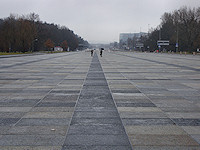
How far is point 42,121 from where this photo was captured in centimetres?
670

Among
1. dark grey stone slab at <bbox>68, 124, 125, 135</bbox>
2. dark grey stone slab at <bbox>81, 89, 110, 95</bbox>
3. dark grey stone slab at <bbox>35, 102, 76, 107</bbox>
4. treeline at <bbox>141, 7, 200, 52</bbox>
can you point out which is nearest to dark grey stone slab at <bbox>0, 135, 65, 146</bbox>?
dark grey stone slab at <bbox>68, 124, 125, 135</bbox>

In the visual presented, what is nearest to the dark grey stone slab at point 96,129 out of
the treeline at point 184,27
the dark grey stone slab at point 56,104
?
the dark grey stone slab at point 56,104

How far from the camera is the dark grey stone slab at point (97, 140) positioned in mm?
5160

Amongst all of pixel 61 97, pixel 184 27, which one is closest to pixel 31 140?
pixel 61 97

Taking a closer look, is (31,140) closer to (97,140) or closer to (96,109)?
(97,140)

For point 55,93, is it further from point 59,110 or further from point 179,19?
point 179,19

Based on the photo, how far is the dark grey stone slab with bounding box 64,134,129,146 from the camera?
5.16 meters

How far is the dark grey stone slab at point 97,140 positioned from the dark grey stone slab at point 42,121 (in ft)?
3.59

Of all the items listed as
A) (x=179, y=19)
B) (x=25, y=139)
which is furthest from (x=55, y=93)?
(x=179, y=19)

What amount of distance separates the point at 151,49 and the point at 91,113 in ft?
411

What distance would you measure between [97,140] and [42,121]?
6.45 ft

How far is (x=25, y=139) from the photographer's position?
213 inches

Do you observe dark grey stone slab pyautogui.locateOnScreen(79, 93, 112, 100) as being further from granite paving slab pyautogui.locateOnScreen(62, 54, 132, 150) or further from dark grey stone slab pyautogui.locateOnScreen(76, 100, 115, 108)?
dark grey stone slab pyautogui.locateOnScreen(76, 100, 115, 108)

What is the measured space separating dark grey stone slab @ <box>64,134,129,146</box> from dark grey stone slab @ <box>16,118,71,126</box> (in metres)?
1.09
